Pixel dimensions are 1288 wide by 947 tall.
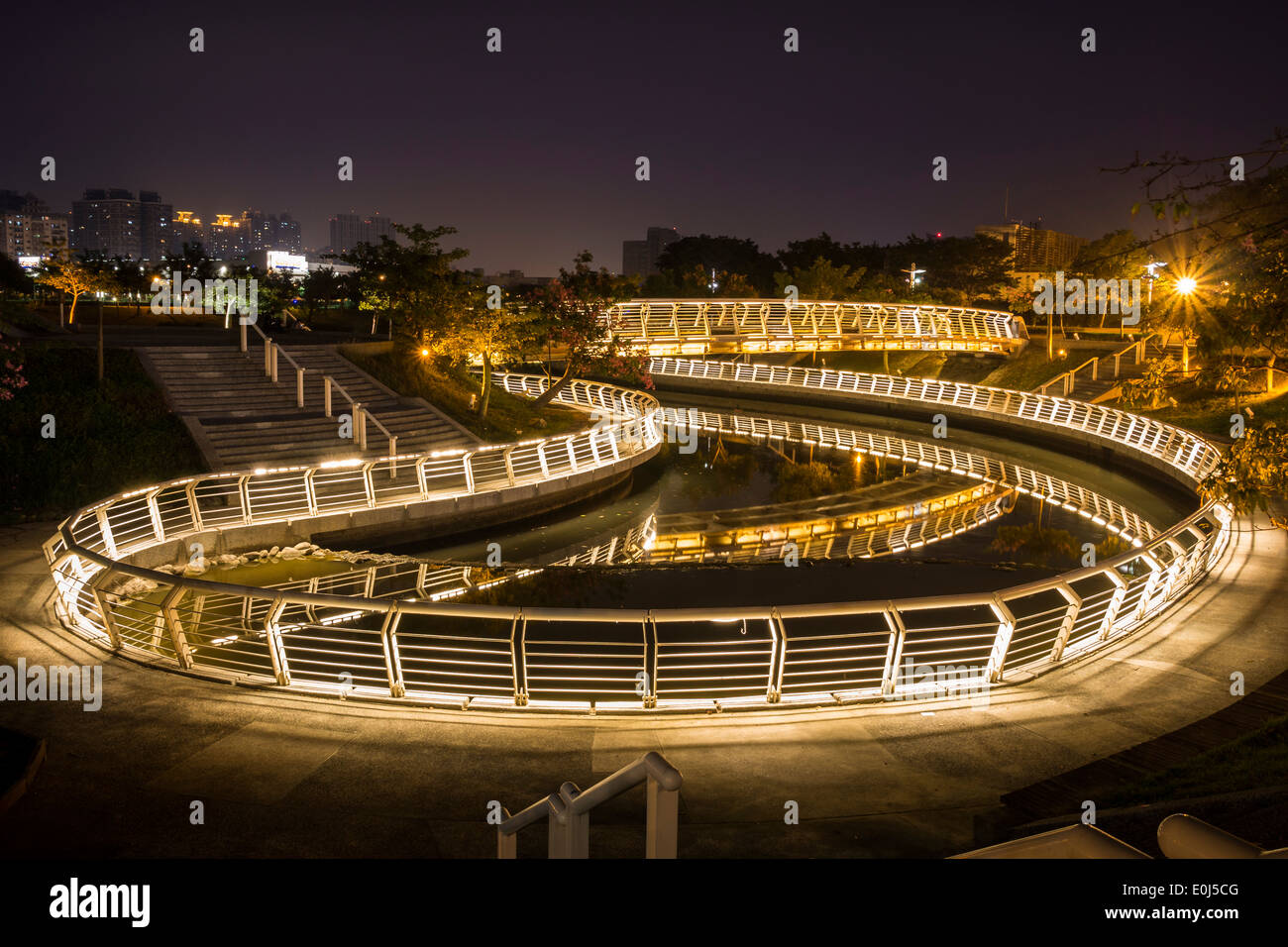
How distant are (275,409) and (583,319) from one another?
36.2ft

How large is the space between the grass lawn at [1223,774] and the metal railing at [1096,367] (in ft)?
136

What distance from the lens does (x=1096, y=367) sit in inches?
1871

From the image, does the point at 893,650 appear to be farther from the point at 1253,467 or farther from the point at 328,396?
the point at 328,396

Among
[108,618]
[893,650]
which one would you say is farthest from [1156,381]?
[108,618]

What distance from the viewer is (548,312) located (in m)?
33.1

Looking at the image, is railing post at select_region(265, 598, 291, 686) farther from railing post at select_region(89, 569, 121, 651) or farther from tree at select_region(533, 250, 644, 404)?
tree at select_region(533, 250, 644, 404)

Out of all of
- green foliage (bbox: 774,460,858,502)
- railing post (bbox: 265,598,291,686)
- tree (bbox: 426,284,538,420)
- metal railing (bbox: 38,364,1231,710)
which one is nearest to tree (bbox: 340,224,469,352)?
tree (bbox: 426,284,538,420)

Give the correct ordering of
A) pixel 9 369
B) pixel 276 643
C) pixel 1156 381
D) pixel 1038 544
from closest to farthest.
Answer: pixel 276 643, pixel 9 369, pixel 1038 544, pixel 1156 381

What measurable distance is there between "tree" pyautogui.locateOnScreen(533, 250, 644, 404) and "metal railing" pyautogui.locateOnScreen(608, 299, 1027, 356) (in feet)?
4.85

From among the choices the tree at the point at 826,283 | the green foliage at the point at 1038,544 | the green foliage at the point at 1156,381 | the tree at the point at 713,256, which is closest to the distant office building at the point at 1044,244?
the tree at the point at 713,256

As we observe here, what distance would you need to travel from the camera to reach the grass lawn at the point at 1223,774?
6777mm

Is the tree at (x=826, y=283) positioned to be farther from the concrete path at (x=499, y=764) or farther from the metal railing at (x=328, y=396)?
the concrete path at (x=499, y=764)

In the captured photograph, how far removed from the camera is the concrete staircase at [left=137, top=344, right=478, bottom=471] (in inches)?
927
